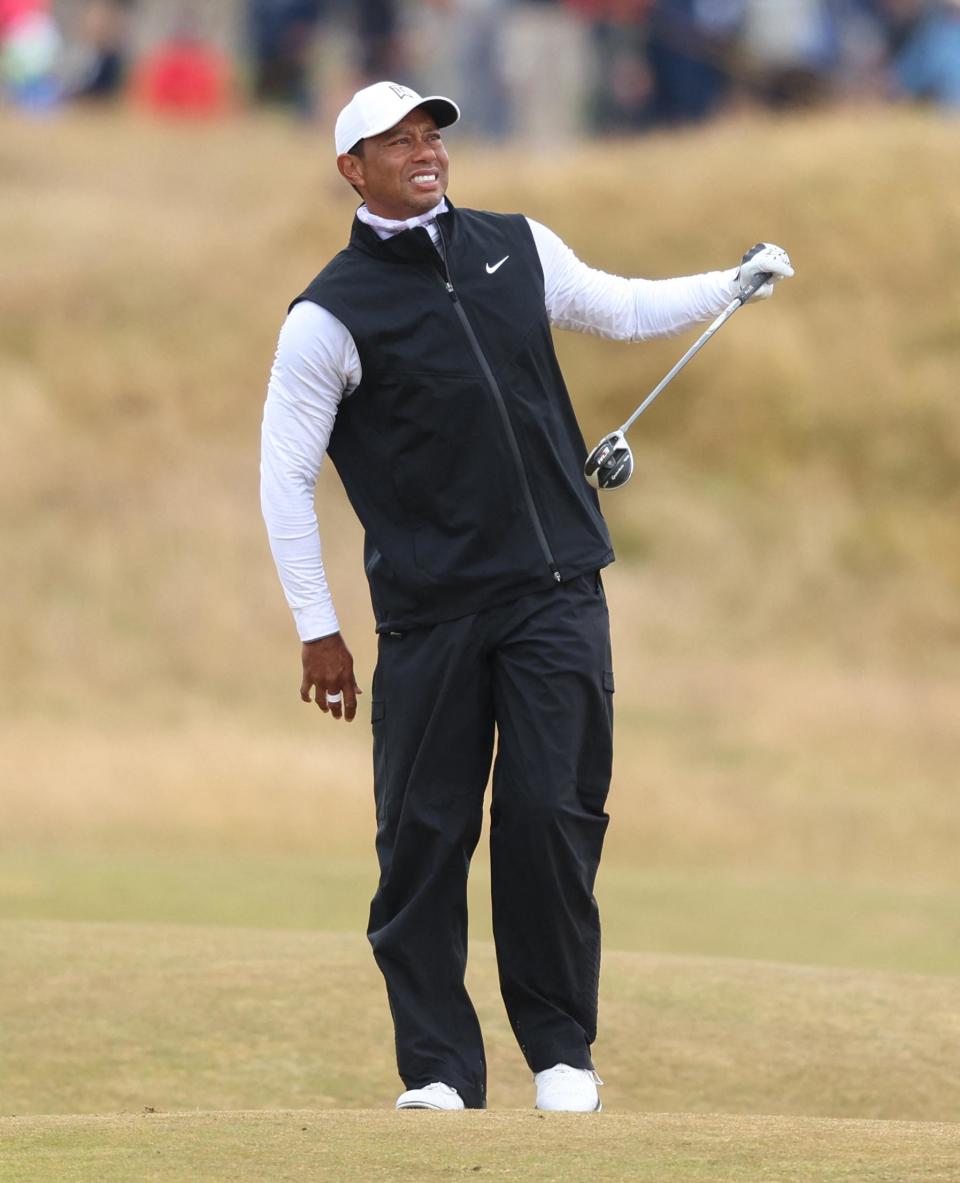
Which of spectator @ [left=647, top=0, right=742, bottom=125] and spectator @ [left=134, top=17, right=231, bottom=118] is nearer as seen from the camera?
spectator @ [left=647, top=0, right=742, bottom=125]

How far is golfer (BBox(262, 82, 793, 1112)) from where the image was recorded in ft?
16.0

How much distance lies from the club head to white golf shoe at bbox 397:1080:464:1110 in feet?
4.11

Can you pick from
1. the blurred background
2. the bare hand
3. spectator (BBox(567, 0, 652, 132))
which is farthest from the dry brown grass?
the bare hand

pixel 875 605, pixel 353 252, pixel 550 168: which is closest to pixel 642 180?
pixel 550 168

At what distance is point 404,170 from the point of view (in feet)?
16.4

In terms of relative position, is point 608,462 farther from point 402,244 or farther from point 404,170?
point 404,170

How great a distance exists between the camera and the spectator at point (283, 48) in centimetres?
2794

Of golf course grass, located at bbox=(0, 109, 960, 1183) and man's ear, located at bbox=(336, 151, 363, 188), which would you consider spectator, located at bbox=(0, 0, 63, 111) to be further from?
man's ear, located at bbox=(336, 151, 363, 188)

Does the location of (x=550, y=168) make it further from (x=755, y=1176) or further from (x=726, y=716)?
(x=755, y=1176)

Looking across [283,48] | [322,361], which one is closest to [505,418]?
[322,361]

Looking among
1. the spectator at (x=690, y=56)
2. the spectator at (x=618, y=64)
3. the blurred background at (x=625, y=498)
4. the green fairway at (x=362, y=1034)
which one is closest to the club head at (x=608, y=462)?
the green fairway at (x=362, y=1034)

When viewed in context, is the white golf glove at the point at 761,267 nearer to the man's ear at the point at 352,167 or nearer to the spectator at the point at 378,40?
the man's ear at the point at 352,167

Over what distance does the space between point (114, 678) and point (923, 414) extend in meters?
6.87

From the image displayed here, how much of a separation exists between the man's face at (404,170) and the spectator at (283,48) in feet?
75.6
